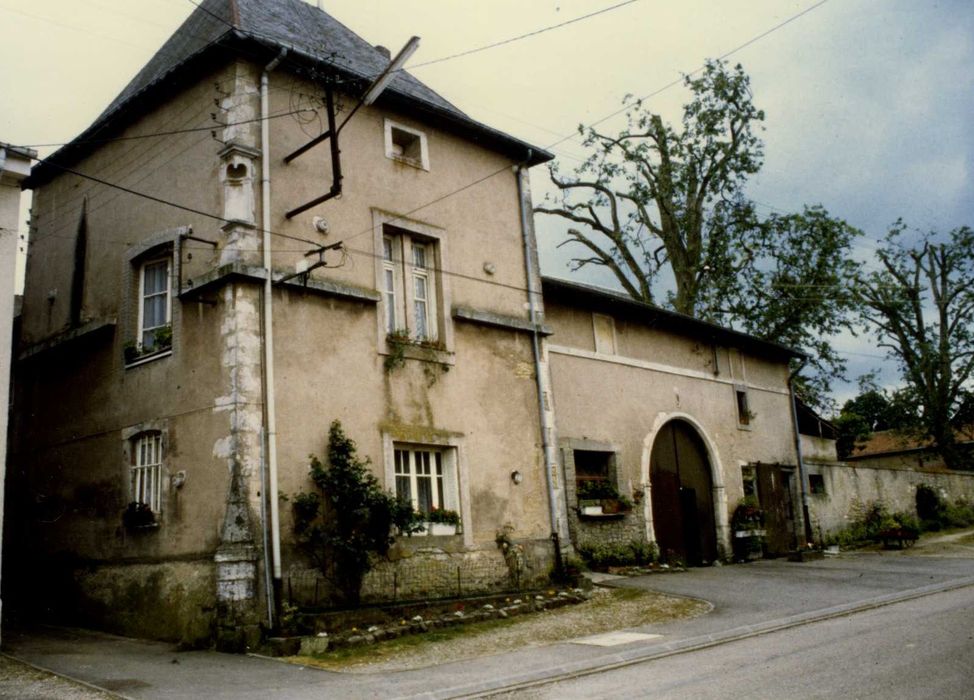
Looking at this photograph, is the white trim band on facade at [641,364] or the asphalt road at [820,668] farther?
the white trim band on facade at [641,364]

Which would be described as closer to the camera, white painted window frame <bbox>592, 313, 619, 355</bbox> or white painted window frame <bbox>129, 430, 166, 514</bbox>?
white painted window frame <bbox>129, 430, 166, 514</bbox>

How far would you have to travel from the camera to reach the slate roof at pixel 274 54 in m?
13.0

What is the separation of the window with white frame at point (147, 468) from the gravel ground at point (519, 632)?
152 inches

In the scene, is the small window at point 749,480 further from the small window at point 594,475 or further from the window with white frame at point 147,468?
the window with white frame at point 147,468

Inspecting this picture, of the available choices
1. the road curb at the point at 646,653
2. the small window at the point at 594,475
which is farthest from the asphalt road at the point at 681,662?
the small window at the point at 594,475

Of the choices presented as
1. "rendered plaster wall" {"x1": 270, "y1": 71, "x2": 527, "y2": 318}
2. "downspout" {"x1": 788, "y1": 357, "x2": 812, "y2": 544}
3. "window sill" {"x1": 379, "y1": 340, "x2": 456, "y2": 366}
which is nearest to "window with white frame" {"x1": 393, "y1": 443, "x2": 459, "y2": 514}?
"window sill" {"x1": 379, "y1": 340, "x2": 456, "y2": 366}

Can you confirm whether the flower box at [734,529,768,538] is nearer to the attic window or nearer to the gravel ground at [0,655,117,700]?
the attic window

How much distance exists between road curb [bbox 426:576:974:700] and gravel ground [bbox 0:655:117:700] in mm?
3142

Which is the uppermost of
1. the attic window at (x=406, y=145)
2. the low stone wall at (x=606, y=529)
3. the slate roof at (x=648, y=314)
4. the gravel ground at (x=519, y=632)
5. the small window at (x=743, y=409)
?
the attic window at (x=406, y=145)

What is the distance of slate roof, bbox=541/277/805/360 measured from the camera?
17656 mm

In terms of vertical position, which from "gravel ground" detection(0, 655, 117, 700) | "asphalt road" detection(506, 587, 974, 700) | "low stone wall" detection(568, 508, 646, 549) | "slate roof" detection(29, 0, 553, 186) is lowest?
"asphalt road" detection(506, 587, 974, 700)

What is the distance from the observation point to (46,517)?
14.8 meters

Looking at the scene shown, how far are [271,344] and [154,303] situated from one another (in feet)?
9.45

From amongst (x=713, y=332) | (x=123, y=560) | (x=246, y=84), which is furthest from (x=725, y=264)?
(x=123, y=560)
